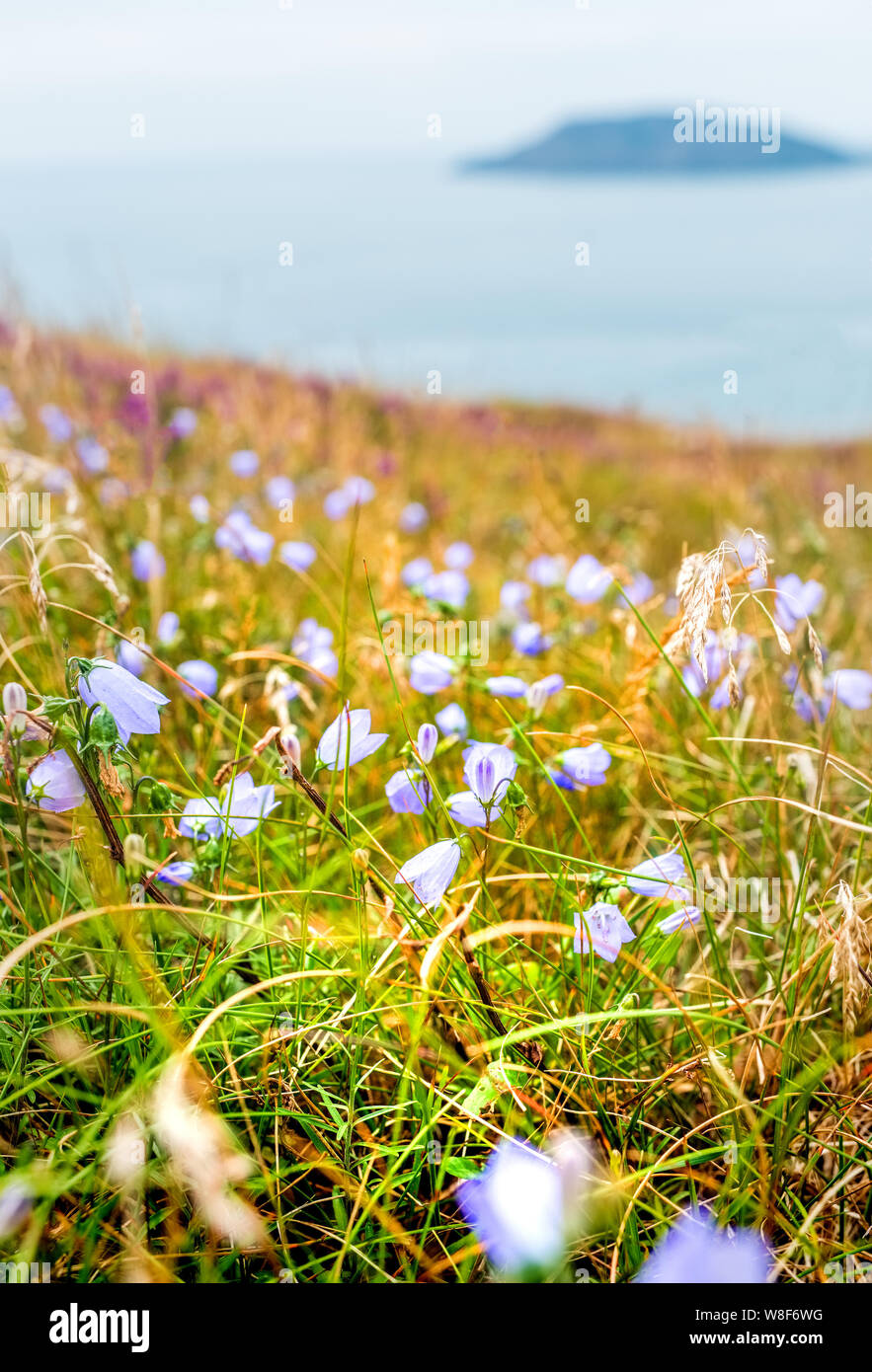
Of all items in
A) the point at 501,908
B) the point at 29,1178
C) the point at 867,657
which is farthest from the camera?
the point at 867,657

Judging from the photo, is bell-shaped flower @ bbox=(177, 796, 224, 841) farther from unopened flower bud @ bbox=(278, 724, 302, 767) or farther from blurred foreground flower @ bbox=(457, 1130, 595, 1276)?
blurred foreground flower @ bbox=(457, 1130, 595, 1276)

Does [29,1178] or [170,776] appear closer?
[29,1178]

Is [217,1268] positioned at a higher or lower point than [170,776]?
lower

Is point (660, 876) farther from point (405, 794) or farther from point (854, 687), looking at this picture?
point (854, 687)

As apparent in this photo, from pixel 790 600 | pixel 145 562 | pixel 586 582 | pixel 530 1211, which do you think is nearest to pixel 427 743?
pixel 530 1211

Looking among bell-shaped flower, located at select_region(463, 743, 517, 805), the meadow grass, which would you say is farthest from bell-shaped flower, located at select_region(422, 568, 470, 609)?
bell-shaped flower, located at select_region(463, 743, 517, 805)

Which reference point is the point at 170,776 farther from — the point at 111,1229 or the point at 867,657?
the point at 867,657

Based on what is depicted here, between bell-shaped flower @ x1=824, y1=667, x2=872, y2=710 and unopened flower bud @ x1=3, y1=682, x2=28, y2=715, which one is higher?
bell-shaped flower @ x1=824, y1=667, x2=872, y2=710

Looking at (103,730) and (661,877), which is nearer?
(103,730)

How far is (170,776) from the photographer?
1764 mm

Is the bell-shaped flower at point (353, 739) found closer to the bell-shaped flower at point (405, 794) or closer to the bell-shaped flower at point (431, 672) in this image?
the bell-shaped flower at point (405, 794)
